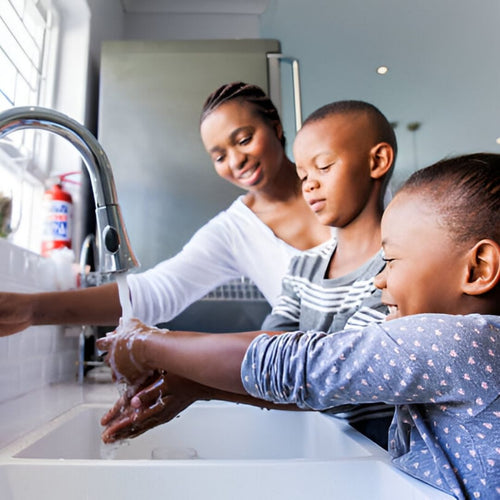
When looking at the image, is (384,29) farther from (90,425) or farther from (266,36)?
(90,425)

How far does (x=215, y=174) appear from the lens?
4.80 feet

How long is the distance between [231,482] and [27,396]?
67 centimetres

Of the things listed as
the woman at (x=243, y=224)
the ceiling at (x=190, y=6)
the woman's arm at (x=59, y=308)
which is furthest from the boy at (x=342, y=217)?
the ceiling at (x=190, y=6)

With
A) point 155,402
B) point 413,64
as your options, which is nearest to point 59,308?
point 155,402

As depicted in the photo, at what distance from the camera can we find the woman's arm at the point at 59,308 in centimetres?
83

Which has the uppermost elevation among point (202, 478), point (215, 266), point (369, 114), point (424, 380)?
point (369, 114)

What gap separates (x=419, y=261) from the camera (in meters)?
0.54

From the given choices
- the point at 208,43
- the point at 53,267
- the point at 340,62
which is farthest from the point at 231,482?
the point at 208,43

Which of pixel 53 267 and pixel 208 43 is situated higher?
pixel 208 43

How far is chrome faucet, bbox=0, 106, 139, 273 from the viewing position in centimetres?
61

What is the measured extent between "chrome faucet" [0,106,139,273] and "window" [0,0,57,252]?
0.57 meters

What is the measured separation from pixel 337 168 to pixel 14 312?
2.16 feet

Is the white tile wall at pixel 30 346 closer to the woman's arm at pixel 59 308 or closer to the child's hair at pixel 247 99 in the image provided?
the woman's arm at pixel 59 308

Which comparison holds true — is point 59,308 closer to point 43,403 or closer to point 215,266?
point 43,403
